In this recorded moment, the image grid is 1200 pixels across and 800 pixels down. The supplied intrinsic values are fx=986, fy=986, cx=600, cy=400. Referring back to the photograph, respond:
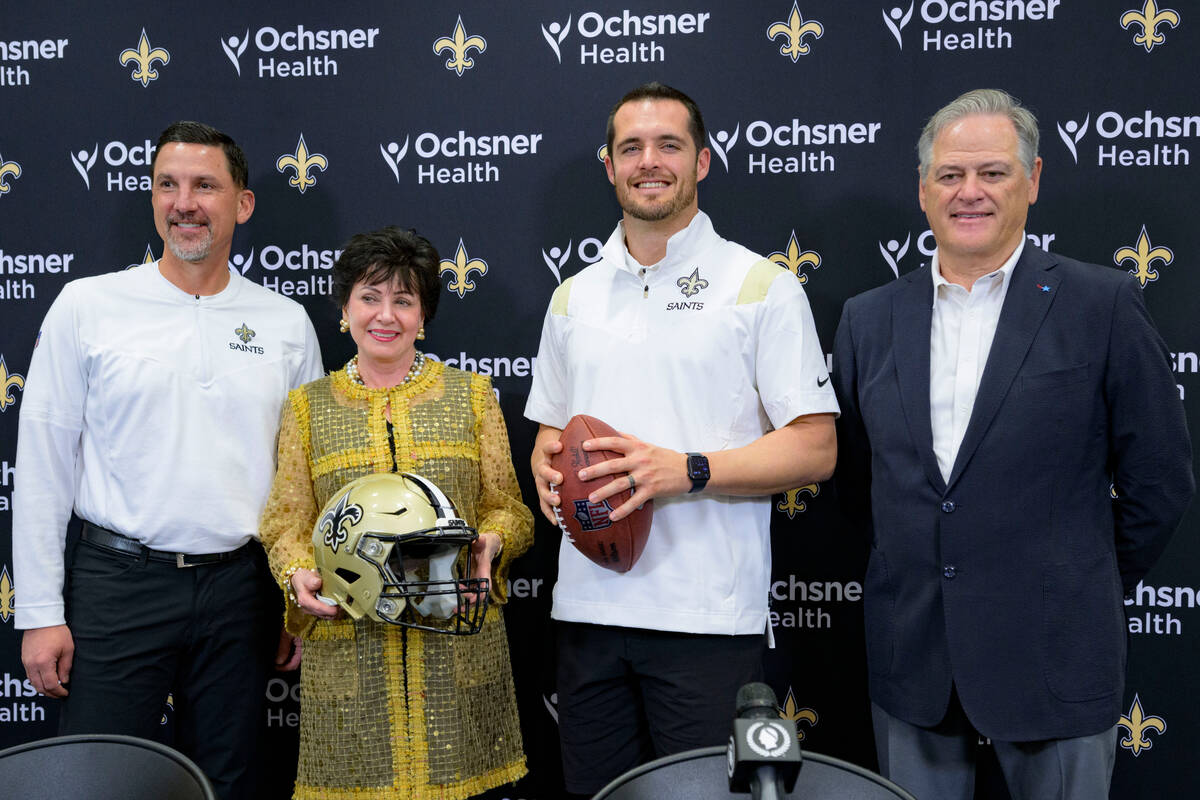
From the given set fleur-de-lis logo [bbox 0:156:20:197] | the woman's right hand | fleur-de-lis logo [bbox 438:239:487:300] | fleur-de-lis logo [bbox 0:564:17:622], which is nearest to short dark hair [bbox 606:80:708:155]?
fleur-de-lis logo [bbox 438:239:487:300]

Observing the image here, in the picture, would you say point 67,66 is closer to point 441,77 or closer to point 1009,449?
point 441,77

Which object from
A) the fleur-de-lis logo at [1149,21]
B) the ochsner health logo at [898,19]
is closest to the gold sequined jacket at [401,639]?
the ochsner health logo at [898,19]

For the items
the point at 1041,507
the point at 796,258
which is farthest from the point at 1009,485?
the point at 796,258

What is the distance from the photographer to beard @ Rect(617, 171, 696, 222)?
231 centimetres

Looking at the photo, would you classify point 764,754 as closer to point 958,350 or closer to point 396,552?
point 396,552

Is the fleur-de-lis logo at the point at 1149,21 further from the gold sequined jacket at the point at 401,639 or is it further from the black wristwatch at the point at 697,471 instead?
the gold sequined jacket at the point at 401,639

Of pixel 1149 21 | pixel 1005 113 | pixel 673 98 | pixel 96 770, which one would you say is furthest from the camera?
pixel 1149 21

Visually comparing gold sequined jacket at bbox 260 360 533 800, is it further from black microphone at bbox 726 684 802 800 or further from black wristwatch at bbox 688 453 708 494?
black microphone at bbox 726 684 802 800

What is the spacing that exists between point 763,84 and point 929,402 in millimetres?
1267

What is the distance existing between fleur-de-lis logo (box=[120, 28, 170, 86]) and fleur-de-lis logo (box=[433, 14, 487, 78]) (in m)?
0.87

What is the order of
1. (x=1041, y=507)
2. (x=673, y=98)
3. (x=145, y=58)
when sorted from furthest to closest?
(x=145, y=58), (x=673, y=98), (x=1041, y=507)

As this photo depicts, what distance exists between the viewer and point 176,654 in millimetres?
2479

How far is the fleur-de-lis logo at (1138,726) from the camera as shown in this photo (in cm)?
280

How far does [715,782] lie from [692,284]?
130 centimetres
